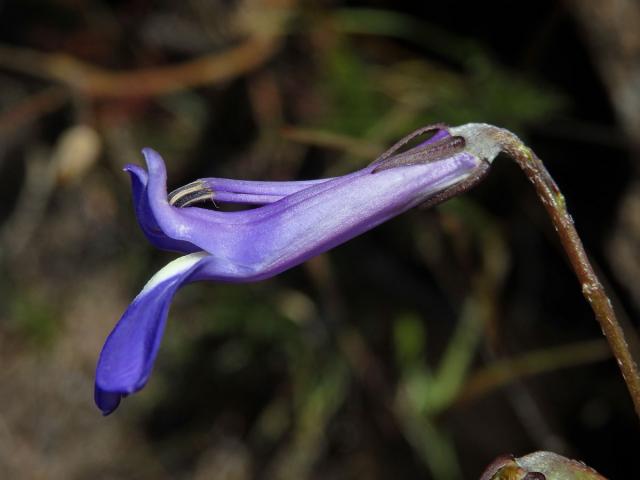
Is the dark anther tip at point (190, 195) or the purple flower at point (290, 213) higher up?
the dark anther tip at point (190, 195)

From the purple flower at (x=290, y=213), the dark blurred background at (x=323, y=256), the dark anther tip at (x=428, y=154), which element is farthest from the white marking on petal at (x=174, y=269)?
the dark blurred background at (x=323, y=256)

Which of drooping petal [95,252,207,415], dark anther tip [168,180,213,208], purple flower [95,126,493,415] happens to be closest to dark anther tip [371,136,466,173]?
purple flower [95,126,493,415]

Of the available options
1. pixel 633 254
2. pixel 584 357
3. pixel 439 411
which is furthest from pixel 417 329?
pixel 633 254

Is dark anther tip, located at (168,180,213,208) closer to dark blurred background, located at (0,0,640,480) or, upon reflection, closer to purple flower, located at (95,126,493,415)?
purple flower, located at (95,126,493,415)

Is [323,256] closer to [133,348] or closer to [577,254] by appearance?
[577,254]

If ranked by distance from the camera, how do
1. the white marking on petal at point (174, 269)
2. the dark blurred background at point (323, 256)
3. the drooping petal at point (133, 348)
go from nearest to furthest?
the drooping petal at point (133, 348) < the white marking on petal at point (174, 269) < the dark blurred background at point (323, 256)

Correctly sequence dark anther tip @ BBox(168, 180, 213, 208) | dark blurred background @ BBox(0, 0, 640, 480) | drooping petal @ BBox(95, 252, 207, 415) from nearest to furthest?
drooping petal @ BBox(95, 252, 207, 415), dark anther tip @ BBox(168, 180, 213, 208), dark blurred background @ BBox(0, 0, 640, 480)

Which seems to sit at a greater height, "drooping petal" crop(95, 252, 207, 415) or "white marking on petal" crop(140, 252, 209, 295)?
"white marking on petal" crop(140, 252, 209, 295)

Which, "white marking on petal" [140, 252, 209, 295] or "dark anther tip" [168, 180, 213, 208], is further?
"dark anther tip" [168, 180, 213, 208]

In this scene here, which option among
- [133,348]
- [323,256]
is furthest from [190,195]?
[323,256]

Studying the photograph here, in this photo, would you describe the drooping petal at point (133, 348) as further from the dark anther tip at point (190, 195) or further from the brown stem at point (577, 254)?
the brown stem at point (577, 254)
